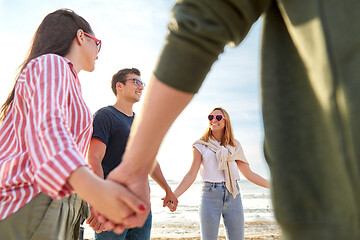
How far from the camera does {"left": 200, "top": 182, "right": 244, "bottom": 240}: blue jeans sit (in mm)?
4832

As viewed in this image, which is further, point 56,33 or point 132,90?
point 132,90

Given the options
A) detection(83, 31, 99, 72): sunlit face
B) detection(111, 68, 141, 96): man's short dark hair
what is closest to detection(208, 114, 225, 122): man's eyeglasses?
detection(111, 68, 141, 96): man's short dark hair

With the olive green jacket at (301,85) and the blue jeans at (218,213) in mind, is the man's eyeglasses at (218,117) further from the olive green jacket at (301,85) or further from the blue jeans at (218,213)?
the olive green jacket at (301,85)

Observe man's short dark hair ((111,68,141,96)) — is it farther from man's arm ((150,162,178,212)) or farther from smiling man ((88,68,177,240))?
man's arm ((150,162,178,212))

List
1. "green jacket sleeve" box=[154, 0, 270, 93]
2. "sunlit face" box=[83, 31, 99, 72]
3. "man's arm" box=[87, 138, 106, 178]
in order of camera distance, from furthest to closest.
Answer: "man's arm" box=[87, 138, 106, 178] → "sunlit face" box=[83, 31, 99, 72] → "green jacket sleeve" box=[154, 0, 270, 93]

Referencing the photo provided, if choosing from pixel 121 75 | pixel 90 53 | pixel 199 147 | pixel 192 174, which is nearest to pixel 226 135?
pixel 199 147

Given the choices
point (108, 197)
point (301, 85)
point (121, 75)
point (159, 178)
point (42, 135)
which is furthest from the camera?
point (121, 75)

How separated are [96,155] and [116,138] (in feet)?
1.20

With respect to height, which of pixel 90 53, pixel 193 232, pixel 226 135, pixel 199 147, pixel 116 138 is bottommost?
pixel 193 232

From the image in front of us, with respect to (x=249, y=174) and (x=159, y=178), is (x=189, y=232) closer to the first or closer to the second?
(x=249, y=174)

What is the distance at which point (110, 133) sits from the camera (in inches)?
145

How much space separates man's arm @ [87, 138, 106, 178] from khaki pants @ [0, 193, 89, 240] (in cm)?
161

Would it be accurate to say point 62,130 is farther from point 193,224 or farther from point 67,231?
point 193,224

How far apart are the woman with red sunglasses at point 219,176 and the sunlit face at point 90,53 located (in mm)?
2832
